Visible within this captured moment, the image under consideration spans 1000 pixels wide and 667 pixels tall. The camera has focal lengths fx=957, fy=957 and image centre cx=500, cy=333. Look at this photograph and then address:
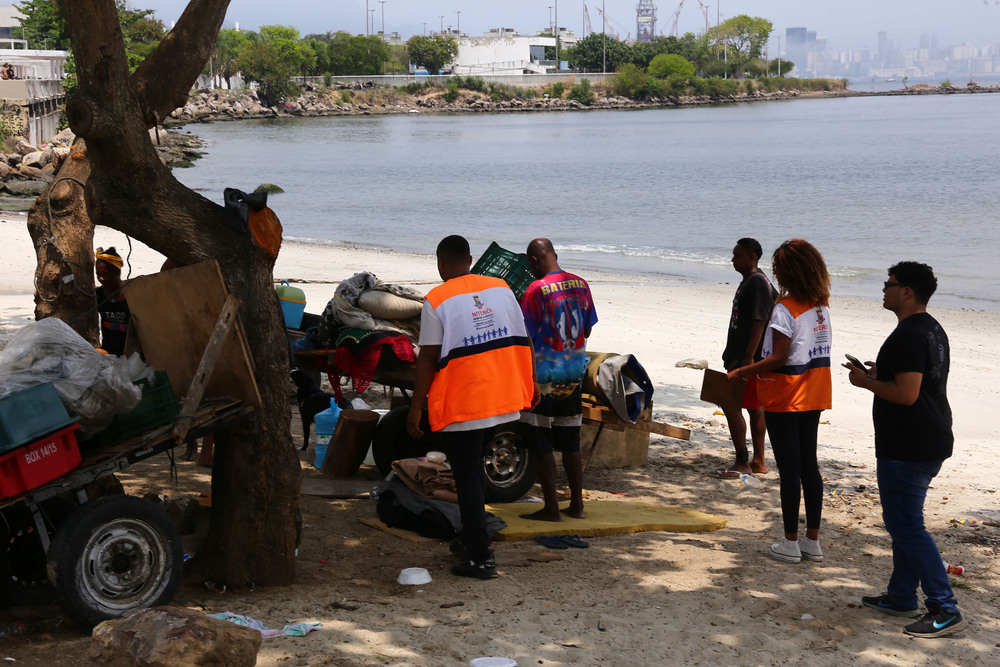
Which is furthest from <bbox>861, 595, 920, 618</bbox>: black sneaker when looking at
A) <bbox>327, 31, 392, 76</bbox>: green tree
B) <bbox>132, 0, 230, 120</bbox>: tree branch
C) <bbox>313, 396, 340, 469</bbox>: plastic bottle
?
<bbox>327, 31, 392, 76</bbox>: green tree

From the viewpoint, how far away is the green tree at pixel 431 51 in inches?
6742

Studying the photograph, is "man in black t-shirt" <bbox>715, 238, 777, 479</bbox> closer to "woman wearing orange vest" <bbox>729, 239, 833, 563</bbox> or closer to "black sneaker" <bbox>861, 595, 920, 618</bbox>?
"woman wearing orange vest" <bbox>729, 239, 833, 563</bbox>

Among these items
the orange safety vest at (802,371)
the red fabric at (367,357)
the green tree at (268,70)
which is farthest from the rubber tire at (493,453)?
the green tree at (268,70)

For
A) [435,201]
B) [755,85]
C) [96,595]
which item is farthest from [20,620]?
[755,85]

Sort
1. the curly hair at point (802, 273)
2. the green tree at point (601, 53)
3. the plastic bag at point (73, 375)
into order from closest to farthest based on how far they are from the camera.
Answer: the plastic bag at point (73, 375), the curly hair at point (802, 273), the green tree at point (601, 53)

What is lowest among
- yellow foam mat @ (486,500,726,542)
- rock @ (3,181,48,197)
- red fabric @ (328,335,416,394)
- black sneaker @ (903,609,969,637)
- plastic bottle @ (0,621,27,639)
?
yellow foam mat @ (486,500,726,542)

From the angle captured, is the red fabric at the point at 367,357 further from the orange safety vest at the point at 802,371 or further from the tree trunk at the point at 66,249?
the orange safety vest at the point at 802,371

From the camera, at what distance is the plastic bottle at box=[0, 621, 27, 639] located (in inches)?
172

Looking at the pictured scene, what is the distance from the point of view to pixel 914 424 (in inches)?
187

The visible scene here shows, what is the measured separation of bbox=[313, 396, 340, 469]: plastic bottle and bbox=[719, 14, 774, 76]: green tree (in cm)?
18679

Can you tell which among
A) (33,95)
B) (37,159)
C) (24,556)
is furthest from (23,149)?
(24,556)

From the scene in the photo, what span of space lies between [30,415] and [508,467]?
347cm

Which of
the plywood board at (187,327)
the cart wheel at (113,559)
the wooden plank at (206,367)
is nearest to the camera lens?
the cart wheel at (113,559)

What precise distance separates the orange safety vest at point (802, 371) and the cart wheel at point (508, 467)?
1.82 meters
